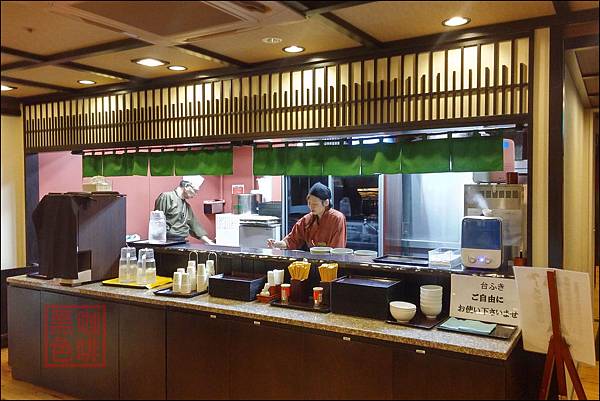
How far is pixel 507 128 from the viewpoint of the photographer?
9.52 ft

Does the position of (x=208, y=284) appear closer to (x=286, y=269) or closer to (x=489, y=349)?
(x=286, y=269)

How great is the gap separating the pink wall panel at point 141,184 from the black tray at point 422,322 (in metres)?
1.91

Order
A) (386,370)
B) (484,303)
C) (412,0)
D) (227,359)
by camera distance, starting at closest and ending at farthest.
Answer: (412,0) < (386,370) < (484,303) < (227,359)

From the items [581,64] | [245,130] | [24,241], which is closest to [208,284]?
[245,130]

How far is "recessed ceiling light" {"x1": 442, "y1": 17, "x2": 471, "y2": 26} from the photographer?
262cm

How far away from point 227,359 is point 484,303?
1511 mm

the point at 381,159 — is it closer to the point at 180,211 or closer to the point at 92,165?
the point at 180,211

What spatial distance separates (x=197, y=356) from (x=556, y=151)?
235 centimetres

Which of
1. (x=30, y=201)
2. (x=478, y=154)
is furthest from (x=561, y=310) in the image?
(x=30, y=201)

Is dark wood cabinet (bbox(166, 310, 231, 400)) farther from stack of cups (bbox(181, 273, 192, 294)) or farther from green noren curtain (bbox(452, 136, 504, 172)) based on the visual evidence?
green noren curtain (bbox(452, 136, 504, 172))

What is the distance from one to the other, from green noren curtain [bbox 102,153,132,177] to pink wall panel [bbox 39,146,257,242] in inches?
21.8

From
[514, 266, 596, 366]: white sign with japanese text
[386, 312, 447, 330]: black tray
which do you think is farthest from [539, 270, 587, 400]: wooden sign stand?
[386, 312, 447, 330]: black tray

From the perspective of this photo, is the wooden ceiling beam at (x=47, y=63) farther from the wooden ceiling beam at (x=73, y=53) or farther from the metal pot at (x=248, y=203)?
the metal pot at (x=248, y=203)

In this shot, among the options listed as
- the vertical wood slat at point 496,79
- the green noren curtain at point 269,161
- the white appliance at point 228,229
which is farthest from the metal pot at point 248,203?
the vertical wood slat at point 496,79
